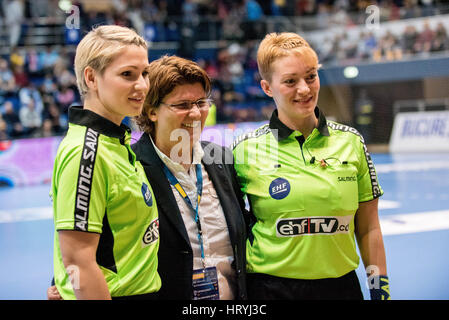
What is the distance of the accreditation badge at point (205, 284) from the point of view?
79.4 inches

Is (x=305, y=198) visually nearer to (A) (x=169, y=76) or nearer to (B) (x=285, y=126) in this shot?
(B) (x=285, y=126)

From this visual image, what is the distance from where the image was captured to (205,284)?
2035 mm

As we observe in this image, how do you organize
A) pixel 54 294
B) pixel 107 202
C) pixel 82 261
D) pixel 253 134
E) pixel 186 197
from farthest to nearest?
pixel 253 134
pixel 186 197
pixel 54 294
pixel 107 202
pixel 82 261

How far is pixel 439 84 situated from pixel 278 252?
19685 millimetres

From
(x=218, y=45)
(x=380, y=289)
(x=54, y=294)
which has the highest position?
(x=218, y=45)

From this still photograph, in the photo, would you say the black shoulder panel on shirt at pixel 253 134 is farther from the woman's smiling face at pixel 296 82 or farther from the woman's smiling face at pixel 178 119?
the woman's smiling face at pixel 178 119

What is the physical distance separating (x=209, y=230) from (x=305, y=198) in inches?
17.9

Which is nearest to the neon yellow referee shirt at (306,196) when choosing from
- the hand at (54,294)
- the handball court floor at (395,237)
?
the hand at (54,294)

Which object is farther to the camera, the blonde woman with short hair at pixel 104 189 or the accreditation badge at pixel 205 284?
the accreditation badge at pixel 205 284

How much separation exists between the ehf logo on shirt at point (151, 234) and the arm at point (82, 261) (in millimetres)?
221

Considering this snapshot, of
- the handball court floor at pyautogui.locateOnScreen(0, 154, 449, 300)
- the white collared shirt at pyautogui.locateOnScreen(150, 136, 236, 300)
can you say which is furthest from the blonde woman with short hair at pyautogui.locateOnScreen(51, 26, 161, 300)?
the handball court floor at pyautogui.locateOnScreen(0, 154, 449, 300)

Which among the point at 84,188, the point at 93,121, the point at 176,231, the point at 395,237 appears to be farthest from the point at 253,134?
the point at 395,237

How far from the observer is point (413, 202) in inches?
316

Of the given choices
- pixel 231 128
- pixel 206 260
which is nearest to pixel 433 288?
pixel 206 260
